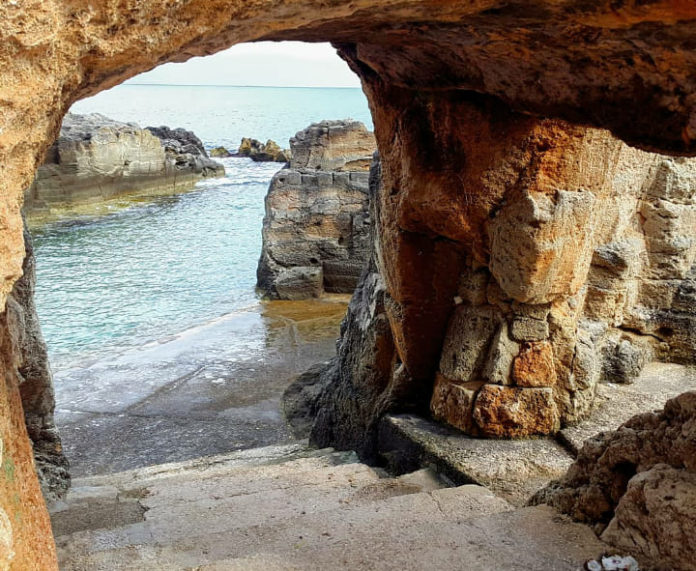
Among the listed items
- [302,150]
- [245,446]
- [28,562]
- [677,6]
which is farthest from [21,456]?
[302,150]

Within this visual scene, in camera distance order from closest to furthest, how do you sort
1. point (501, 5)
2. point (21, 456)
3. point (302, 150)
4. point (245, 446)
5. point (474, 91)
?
point (21, 456), point (501, 5), point (474, 91), point (245, 446), point (302, 150)

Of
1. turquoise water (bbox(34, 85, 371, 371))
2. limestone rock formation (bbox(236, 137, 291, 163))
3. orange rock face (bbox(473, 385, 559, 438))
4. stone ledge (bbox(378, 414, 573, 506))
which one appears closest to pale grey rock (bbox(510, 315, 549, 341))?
orange rock face (bbox(473, 385, 559, 438))

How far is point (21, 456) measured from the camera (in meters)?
1.93

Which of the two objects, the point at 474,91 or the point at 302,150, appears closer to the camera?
the point at 474,91

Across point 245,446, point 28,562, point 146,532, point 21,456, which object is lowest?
point 245,446

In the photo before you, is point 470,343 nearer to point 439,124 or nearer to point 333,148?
point 439,124

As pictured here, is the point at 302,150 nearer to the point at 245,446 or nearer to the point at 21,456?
the point at 245,446

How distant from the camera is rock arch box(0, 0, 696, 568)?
1536 millimetres

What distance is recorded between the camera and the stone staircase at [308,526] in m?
2.24

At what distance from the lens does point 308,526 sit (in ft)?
8.81

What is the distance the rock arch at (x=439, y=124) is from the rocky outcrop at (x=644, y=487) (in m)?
0.91

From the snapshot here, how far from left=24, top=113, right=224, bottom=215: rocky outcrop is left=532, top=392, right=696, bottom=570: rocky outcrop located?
15.6 m

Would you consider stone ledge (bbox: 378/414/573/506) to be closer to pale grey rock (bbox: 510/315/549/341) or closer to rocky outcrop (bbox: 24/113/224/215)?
pale grey rock (bbox: 510/315/549/341)

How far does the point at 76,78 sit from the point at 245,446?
4.56 m
